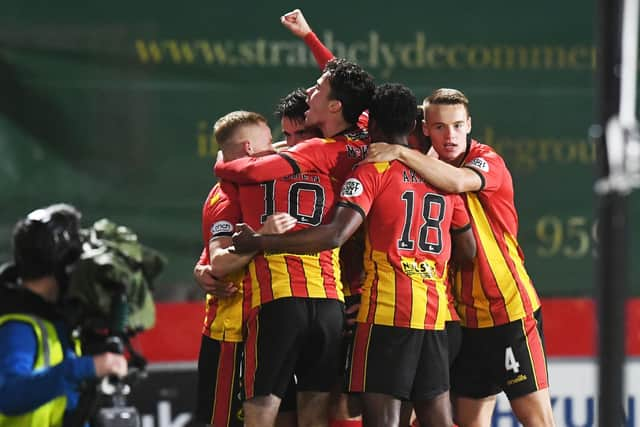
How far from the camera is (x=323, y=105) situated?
459 centimetres

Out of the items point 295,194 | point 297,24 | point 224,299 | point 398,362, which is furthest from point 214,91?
point 398,362

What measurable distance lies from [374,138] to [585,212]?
7.72ft

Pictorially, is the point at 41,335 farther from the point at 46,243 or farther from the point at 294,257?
the point at 294,257

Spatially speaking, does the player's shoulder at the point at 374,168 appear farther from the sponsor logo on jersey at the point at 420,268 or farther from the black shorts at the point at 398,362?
the black shorts at the point at 398,362

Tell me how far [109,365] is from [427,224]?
1594mm

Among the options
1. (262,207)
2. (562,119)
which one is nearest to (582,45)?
(562,119)

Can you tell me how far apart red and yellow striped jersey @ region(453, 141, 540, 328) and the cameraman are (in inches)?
76.8

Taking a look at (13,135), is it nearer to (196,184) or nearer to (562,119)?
(196,184)

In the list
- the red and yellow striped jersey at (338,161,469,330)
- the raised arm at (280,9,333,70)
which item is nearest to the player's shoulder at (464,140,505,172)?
the red and yellow striped jersey at (338,161,469,330)

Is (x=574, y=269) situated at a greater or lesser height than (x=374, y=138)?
lesser

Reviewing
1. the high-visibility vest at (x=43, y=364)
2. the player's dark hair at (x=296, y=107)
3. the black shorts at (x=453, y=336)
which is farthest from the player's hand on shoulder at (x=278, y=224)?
the high-visibility vest at (x=43, y=364)

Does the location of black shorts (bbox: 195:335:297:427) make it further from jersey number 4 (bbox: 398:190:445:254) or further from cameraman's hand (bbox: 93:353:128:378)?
cameraman's hand (bbox: 93:353:128:378)

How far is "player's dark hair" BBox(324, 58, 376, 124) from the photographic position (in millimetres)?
4574

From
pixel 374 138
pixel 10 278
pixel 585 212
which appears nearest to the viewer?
pixel 10 278
